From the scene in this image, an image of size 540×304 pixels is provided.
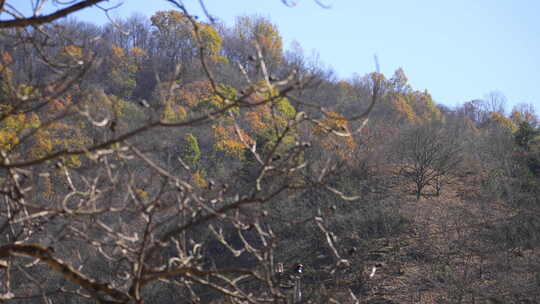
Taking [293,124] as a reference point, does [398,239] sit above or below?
below

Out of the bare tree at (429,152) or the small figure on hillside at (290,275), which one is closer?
the small figure on hillside at (290,275)

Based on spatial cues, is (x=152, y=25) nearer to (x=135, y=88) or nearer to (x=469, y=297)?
(x=135, y=88)

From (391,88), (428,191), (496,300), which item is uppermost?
(391,88)

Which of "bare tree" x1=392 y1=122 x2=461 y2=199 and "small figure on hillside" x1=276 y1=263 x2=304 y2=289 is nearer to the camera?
"small figure on hillside" x1=276 y1=263 x2=304 y2=289

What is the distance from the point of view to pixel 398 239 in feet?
70.6

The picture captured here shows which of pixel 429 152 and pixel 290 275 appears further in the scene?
pixel 429 152

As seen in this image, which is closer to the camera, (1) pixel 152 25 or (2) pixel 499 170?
(2) pixel 499 170

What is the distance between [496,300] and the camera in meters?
16.6

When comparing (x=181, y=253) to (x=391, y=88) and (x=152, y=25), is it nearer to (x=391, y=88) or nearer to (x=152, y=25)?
(x=391, y=88)

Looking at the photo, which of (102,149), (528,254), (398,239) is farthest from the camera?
(398,239)

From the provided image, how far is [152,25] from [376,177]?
128 ft

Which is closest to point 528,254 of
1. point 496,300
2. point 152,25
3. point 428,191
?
point 496,300

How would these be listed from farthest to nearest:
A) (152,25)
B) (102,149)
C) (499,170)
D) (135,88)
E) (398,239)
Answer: (152,25) < (135,88) < (499,170) < (398,239) < (102,149)

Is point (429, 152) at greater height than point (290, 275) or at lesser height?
greater
